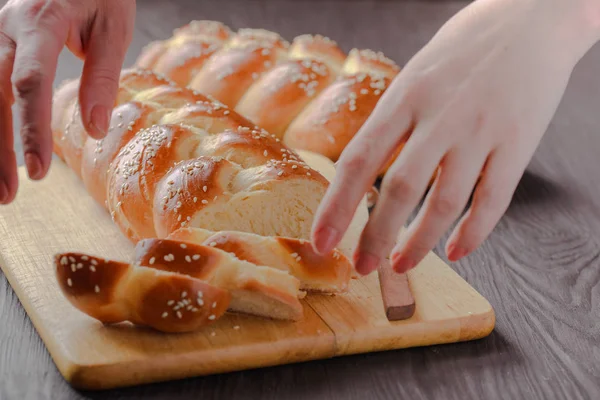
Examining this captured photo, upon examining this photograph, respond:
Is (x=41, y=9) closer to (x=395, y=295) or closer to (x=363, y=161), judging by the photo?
(x=363, y=161)

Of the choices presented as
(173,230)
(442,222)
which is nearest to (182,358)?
(173,230)

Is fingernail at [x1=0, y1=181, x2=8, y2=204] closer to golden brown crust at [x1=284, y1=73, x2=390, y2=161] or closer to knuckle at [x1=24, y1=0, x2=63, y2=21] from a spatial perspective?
knuckle at [x1=24, y1=0, x2=63, y2=21]

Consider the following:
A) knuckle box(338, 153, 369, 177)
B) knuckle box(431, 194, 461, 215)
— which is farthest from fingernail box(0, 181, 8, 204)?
knuckle box(431, 194, 461, 215)

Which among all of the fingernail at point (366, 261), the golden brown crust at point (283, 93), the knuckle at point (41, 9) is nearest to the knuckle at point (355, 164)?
the fingernail at point (366, 261)

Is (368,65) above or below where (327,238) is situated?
below

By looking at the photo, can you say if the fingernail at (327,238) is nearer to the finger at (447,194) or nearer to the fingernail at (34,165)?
the finger at (447,194)

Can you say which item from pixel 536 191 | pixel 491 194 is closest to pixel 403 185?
pixel 491 194
